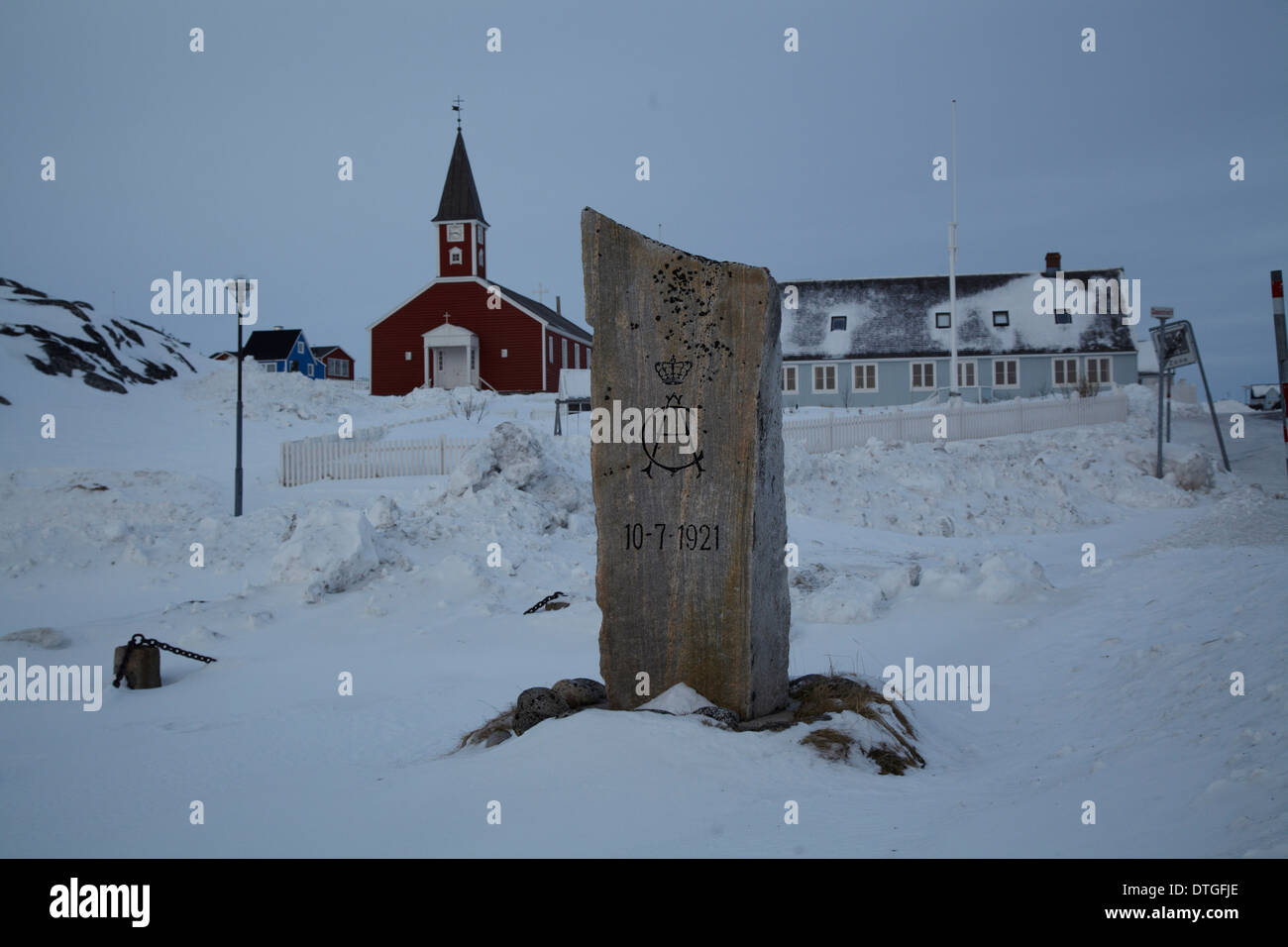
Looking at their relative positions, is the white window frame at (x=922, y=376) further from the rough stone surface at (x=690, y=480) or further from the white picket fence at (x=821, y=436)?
the rough stone surface at (x=690, y=480)

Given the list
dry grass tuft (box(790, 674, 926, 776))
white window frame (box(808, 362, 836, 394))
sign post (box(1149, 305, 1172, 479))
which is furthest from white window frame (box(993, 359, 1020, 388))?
dry grass tuft (box(790, 674, 926, 776))

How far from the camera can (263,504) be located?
18312 millimetres

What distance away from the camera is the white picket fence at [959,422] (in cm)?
2375

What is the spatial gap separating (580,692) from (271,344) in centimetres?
6308

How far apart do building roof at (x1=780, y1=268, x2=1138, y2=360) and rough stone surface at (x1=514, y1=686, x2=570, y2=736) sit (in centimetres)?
3087

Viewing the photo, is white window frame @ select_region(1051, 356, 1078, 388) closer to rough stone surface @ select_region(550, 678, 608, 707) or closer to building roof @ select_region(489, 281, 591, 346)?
building roof @ select_region(489, 281, 591, 346)

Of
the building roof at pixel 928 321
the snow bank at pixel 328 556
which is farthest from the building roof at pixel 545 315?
the snow bank at pixel 328 556

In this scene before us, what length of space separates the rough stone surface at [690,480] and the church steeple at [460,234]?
35.9 m

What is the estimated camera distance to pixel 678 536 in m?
6.95

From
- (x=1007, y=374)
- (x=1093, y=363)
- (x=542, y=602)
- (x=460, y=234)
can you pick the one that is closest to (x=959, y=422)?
(x=1007, y=374)

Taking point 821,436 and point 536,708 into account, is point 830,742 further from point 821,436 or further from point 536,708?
point 821,436

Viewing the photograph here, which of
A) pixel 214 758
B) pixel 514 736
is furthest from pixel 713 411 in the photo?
pixel 214 758

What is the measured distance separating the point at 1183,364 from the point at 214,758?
21.3 metres
